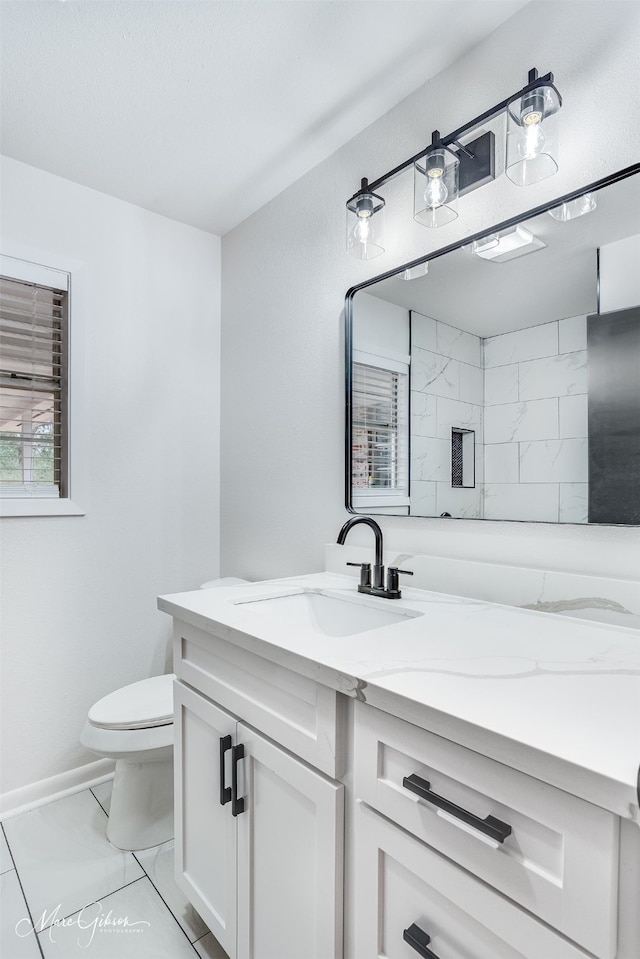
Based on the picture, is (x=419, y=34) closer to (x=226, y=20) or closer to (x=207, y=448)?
(x=226, y=20)

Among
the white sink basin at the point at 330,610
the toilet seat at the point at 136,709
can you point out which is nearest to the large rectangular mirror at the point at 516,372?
the white sink basin at the point at 330,610

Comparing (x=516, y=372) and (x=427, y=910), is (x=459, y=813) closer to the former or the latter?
(x=427, y=910)

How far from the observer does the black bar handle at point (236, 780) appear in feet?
3.56

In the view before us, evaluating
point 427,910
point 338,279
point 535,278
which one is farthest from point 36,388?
point 427,910

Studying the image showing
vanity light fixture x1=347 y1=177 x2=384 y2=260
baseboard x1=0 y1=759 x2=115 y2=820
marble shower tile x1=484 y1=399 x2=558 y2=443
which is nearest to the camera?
marble shower tile x1=484 y1=399 x2=558 y2=443

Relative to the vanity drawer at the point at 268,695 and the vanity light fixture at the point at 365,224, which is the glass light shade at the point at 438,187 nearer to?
the vanity light fixture at the point at 365,224

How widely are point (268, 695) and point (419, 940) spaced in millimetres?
448

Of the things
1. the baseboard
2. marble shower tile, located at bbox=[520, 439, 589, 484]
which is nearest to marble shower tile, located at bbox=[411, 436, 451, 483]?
marble shower tile, located at bbox=[520, 439, 589, 484]

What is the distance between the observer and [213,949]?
1314mm

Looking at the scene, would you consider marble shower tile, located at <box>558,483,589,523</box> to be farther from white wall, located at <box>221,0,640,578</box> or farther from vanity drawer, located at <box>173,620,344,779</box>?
vanity drawer, located at <box>173,620,344,779</box>

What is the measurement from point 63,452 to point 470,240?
5.51 ft

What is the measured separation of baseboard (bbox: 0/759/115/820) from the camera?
6.13ft

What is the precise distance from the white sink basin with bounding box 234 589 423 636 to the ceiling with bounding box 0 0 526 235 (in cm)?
152

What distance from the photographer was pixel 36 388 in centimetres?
200
